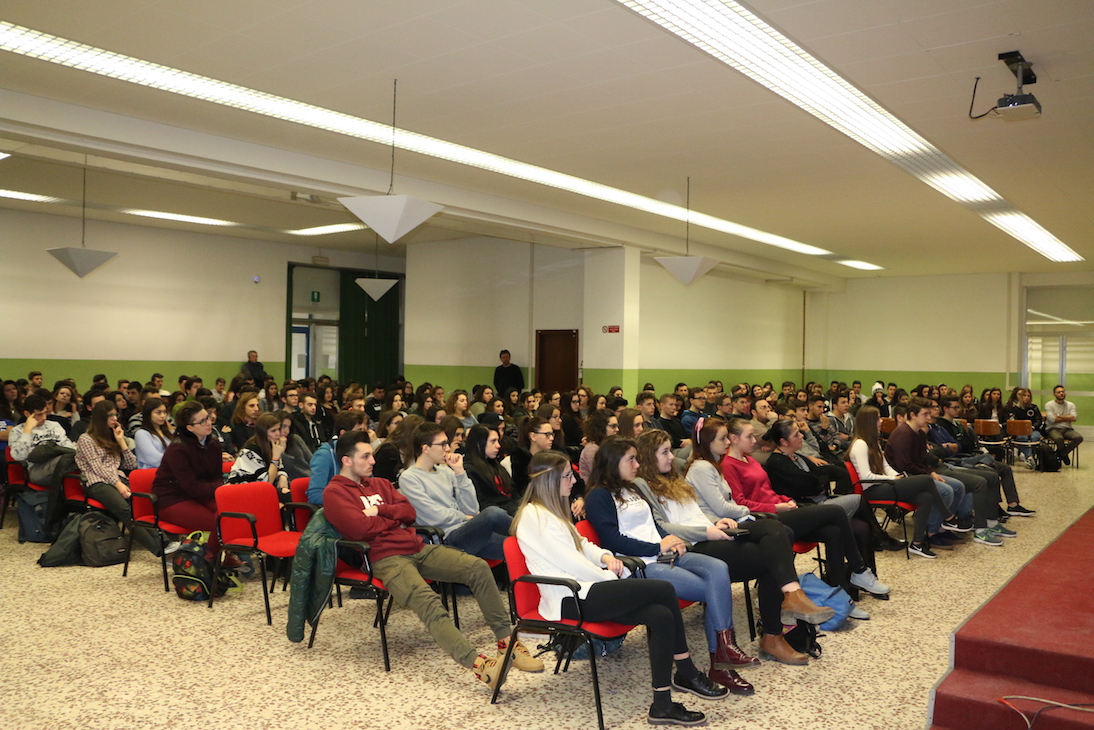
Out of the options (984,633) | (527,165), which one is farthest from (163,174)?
Answer: (984,633)

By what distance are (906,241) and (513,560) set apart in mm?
11916

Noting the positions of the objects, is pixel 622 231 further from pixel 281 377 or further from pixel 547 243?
pixel 281 377

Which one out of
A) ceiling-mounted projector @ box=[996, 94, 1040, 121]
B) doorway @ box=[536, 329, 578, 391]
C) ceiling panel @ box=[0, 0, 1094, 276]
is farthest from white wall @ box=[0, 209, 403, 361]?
ceiling-mounted projector @ box=[996, 94, 1040, 121]

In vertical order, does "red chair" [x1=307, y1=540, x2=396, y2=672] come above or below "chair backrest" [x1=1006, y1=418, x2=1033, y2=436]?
below

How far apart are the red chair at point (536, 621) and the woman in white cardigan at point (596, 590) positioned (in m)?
0.03

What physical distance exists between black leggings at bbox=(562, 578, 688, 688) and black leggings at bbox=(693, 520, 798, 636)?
28.4 inches

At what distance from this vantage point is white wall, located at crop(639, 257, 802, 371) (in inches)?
569

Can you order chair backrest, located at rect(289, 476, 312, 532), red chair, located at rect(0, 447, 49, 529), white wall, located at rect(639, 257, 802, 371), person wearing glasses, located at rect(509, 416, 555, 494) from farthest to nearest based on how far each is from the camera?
white wall, located at rect(639, 257, 802, 371) → red chair, located at rect(0, 447, 49, 529) → person wearing glasses, located at rect(509, 416, 555, 494) → chair backrest, located at rect(289, 476, 312, 532)

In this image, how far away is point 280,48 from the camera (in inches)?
213

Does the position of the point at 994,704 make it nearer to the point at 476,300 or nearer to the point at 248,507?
the point at 248,507

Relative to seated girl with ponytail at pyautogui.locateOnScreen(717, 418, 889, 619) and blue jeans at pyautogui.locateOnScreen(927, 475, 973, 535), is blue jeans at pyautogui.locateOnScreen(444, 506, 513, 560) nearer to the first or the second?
seated girl with ponytail at pyautogui.locateOnScreen(717, 418, 889, 619)

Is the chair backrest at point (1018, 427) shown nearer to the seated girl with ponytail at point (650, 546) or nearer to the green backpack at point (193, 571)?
the seated girl with ponytail at point (650, 546)

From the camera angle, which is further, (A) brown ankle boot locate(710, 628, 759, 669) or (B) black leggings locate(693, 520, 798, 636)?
(B) black leggings locate(693, 520, 798, 636)

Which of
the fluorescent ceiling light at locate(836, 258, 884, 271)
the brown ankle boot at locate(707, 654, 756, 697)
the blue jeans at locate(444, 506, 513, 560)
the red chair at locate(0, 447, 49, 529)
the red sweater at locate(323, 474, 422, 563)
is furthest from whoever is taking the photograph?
the fluorescent ceiling light at locate(836, 258, 884, 271)
